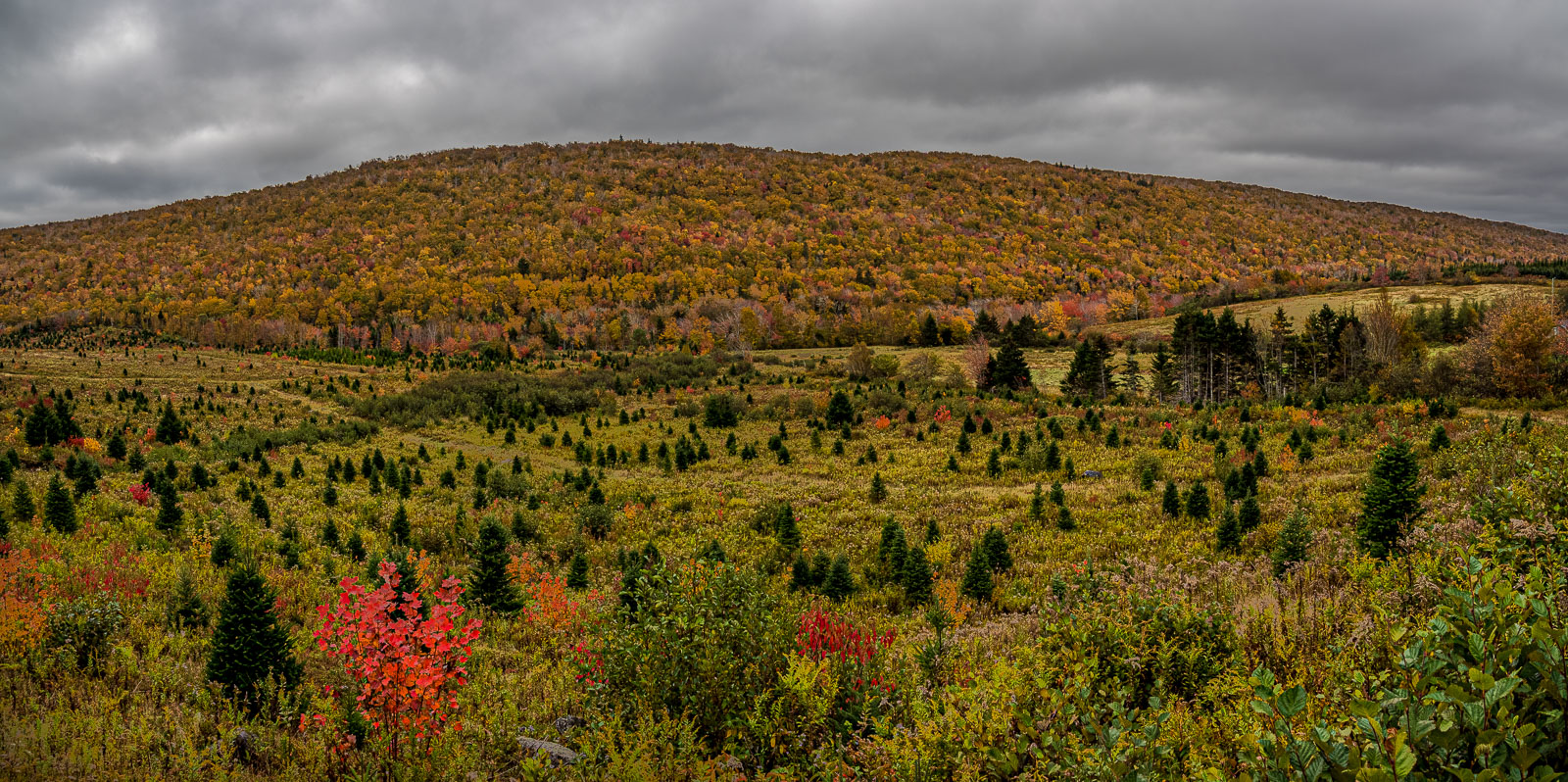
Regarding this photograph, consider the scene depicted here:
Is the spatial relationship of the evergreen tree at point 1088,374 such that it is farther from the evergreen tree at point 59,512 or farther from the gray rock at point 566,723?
the evergreen tree at point 59,512

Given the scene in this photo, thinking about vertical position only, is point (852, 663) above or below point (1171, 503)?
above

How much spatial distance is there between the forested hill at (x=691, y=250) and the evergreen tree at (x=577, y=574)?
6534 cm

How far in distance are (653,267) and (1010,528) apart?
336ft

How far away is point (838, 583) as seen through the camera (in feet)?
45.1

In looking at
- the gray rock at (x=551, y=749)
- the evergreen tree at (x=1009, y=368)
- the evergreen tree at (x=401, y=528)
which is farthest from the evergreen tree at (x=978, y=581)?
the evergreen tree at (x=1009, y=368)

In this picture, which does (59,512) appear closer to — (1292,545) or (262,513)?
(262,513)

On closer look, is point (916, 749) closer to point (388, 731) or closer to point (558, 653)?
point (388, 731)

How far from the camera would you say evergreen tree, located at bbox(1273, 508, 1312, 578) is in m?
10.7

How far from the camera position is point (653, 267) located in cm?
11325

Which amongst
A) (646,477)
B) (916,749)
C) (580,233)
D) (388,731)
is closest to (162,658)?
(388,731)

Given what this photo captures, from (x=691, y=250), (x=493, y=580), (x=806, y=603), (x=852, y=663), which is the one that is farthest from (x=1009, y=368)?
(x=691, y=250)

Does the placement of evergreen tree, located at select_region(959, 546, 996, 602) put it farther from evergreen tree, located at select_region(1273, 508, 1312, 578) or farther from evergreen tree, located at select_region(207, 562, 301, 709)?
evergreen tree, located at select_region(207, 562, 301, 709)

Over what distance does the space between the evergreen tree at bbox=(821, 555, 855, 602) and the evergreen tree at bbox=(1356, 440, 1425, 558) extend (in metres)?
8.71

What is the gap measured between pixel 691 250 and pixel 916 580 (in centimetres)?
10970
